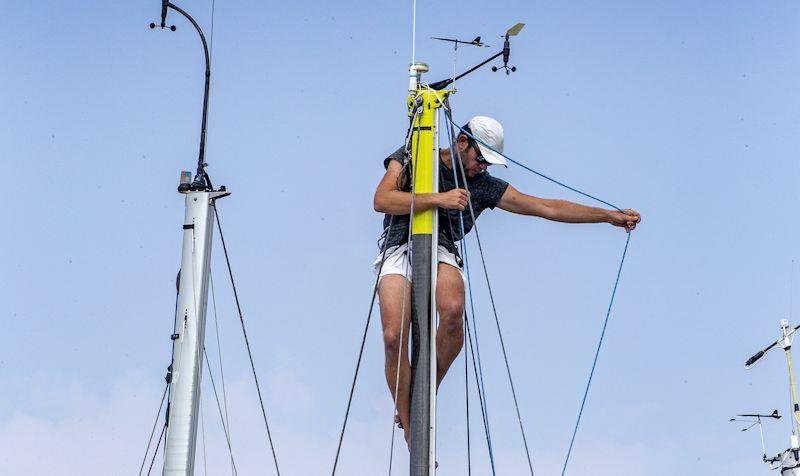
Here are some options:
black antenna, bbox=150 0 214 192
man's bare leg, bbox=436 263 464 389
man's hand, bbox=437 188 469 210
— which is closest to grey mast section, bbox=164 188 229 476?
black antenna, bbox=150 0 214 192

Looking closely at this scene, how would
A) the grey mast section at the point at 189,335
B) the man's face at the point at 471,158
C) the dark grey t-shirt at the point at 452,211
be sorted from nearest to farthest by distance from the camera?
the dark grey t-shirt at the point at 452,211, the man's face at the point at 471,158, the grey mast section at the point at 189,335

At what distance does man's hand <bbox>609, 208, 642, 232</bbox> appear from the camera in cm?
1048

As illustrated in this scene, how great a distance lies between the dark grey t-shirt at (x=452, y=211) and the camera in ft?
32.9

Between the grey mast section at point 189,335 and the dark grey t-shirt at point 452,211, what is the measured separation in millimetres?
2829

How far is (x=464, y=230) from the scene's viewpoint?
10336 mm

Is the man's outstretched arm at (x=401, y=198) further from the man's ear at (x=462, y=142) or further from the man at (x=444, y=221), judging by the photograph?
the man's ear at (x=462, y=142)

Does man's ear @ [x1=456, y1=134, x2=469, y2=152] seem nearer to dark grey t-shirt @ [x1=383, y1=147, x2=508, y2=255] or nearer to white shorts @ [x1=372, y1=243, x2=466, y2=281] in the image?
dark grey t-shirt @ [x1=383, y1=147, x2=508, y2=255]

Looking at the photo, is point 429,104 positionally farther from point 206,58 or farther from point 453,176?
point 206,58

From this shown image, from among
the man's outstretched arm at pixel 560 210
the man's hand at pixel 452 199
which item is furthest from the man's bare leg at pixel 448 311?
the man's outstretched arm at pixel 560 210

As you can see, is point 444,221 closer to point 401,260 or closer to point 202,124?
point 401,260

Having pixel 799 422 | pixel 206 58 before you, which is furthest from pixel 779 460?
pixel 206 58

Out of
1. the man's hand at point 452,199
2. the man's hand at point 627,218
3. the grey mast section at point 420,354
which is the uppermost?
the man's hand at point 627,218

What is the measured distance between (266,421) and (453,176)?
10.0 feet

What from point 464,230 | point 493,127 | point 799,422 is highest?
point 799,422
